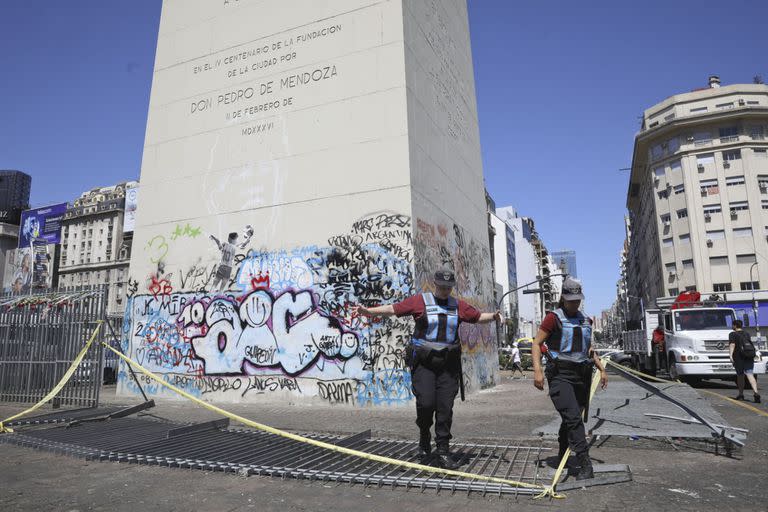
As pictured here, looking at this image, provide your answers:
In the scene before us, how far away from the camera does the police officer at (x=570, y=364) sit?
172 inches

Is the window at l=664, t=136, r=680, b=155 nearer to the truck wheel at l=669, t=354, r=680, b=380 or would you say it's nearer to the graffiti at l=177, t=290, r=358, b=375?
the truck wheel at l=669, t=354, r=680, b=380

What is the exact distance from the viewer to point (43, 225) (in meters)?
81.4

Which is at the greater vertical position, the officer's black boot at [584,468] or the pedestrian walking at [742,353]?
the pedestrian walking at [742,353]

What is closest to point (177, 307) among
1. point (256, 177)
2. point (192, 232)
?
point (192, 232)

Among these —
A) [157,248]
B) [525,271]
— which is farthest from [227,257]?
[525,271]

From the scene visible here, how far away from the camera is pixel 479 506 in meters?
3.82

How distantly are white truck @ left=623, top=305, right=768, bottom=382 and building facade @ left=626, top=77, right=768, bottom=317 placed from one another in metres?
33.5

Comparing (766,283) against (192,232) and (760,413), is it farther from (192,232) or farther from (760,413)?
(192,232)

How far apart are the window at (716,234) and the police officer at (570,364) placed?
165 ft

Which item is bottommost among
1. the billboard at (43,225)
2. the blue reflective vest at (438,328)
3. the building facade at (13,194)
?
A: the blue reflective vest at (438,328)

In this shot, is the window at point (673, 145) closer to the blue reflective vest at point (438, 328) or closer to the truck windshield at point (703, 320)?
the truck windshield at point (703, 320)

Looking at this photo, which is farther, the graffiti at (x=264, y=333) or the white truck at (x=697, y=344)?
the white truck at (x=697, y=344)

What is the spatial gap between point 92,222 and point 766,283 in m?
103

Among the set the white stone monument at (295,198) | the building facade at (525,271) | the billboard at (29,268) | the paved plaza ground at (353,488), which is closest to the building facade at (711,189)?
the white stone monument at (295,198)
